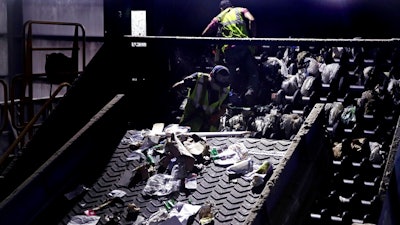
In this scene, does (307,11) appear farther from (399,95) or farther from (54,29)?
(399,95)

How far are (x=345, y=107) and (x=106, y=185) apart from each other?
7.47ft

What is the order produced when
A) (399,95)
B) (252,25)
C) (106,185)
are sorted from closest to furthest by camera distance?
(106,185) < (399,95) < (252,25)

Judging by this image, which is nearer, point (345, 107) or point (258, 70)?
point (345, 107)

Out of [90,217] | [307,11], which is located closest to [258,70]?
[90,217]

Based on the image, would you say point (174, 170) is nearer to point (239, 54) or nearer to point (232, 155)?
point (232, 155)

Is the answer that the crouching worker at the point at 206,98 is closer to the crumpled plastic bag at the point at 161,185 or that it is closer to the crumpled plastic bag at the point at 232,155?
the crumpled plastic bag at the point at 232,155

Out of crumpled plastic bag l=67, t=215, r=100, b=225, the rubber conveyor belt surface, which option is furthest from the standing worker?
crumpled plastic bag l=67, t=215, r=100, b=225

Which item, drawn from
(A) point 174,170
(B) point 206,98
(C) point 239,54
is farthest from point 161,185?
(C) point 239,54

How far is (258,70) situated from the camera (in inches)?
268

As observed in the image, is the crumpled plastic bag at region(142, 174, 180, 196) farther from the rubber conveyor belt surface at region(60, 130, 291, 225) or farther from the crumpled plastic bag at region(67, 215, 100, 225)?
the crumpled plastic bag at region(67, 215, 100, 225)

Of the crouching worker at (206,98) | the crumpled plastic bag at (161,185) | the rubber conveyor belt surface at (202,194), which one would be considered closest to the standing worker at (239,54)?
the crouching worker at (206,98)

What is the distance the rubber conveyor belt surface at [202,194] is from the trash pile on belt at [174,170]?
3 cm

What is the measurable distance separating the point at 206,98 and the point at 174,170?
6.97 ft

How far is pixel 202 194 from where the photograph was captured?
4.36 metres
